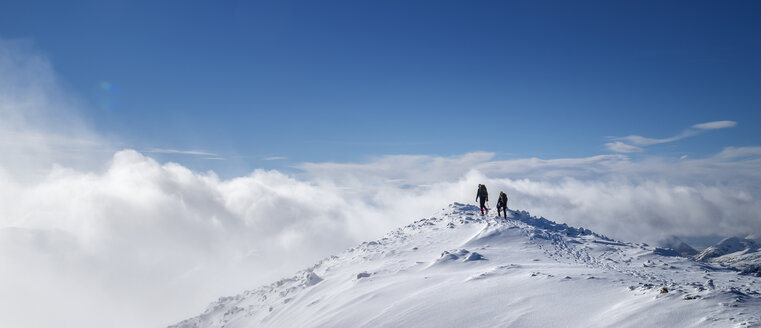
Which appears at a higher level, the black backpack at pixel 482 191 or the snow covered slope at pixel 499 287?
the black backpack at pixel 482 191

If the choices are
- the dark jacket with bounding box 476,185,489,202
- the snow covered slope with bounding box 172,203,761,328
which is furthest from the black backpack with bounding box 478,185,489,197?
the snow covered slope with bounding box 172,203,761,328

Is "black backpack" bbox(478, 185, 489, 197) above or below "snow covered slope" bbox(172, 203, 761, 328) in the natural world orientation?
above

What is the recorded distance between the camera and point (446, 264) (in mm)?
17531

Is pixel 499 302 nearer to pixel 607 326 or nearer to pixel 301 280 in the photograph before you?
pixel 607 326

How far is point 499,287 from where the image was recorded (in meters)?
12.5

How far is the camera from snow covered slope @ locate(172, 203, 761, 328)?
8.82 meters

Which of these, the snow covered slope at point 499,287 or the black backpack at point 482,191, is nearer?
the snow covered slope at point 499,287

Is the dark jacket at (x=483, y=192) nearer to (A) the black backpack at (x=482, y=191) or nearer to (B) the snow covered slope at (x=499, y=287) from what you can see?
(A) the black backpack at (x=482, y=191)

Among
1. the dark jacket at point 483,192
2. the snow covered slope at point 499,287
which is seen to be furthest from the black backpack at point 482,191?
the snow covered slope at point 499,287

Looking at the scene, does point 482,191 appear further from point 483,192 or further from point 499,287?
point 499,287

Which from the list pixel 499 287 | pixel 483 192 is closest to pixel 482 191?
pixel 483 192

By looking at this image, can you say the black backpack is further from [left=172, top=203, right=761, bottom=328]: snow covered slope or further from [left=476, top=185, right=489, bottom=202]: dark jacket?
[left=172, top=203, right=761, bottom=328]: snow covered slope

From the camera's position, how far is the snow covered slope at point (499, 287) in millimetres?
8820

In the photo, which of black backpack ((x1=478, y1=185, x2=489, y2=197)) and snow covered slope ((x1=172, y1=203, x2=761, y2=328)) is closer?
snow covered slope ((x1=172, y1=203, x2=761, y2=328))
